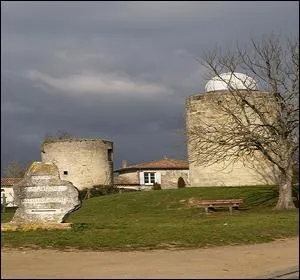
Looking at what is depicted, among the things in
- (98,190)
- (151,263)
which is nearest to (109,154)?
(98,190)

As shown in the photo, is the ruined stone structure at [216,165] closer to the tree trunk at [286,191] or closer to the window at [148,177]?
the tree trunk at [286,191]

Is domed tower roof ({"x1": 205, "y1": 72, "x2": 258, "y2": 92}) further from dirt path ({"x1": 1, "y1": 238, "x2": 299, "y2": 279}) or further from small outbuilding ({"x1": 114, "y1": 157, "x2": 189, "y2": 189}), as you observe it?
small outbuilding ({"x1": 114, "y1": 157, "x2": 189, "y2": 189})

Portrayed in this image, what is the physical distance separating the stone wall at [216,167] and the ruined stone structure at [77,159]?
19.0 m

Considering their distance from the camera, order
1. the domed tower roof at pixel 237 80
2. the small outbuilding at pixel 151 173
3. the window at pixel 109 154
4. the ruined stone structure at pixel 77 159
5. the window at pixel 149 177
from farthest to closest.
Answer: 1. the window at pixel 149 177
2. the small outbuilding at pixel 151 173
3. the window at pixel 109 154
4. the ruined stone structure at pixel 77 159
5. the domed tower roof at pixel 237 80

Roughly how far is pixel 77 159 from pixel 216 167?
69.8 ft

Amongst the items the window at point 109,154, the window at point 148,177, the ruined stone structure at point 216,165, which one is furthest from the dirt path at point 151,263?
the window at point 148,177

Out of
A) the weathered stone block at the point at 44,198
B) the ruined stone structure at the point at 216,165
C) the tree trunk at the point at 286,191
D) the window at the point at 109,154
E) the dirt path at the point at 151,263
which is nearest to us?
the dirt path at the point at 151,263

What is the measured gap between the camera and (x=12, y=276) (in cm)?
955

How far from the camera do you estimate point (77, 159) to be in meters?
59.8

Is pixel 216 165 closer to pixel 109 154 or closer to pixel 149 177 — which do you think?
pixel 109 154

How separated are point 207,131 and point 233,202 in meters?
4.95

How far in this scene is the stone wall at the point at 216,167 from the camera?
4006cm

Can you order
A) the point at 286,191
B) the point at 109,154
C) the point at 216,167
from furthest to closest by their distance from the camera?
the point at 109,154, the point at 216,167, the point at 286,191

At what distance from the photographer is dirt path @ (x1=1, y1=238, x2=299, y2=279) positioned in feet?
33.1
